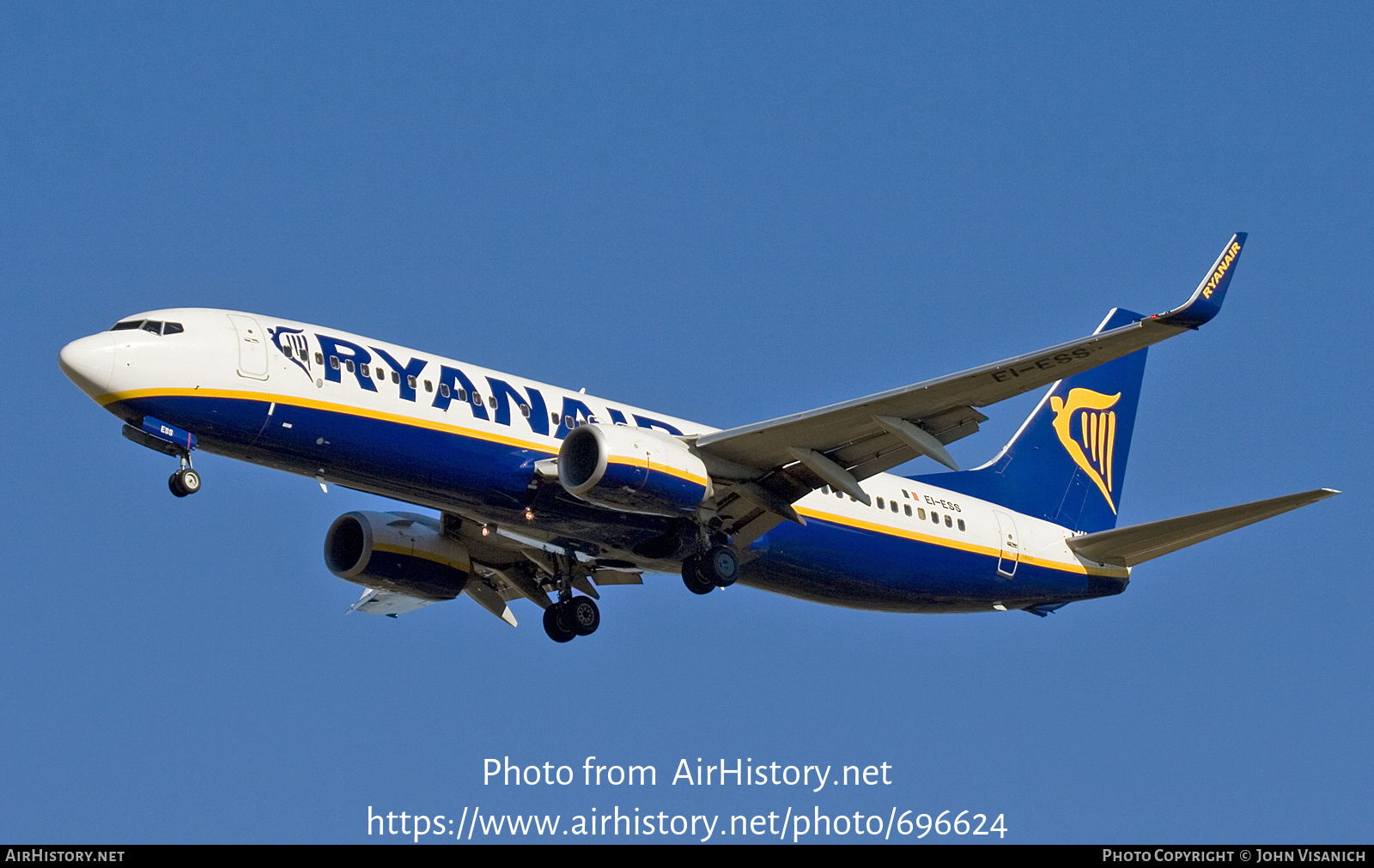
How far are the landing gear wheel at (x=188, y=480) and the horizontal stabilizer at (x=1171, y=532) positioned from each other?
18.9 meters

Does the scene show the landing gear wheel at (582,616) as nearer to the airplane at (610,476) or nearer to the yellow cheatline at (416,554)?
the airplane at (610,476)

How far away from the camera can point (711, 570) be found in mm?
31625

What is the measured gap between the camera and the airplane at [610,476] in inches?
1093

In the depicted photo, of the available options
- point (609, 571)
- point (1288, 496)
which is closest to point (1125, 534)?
point (1288, 496)

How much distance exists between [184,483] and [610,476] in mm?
7243

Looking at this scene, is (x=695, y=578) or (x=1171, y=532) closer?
(x=695, y=578)

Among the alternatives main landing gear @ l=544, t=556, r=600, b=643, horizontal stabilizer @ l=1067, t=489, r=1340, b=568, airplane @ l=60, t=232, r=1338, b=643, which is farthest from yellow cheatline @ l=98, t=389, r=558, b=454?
horizontal stabilizer @ l=1067, t=489, r=1340, b=568

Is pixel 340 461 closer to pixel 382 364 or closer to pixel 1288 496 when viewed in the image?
pixel 382 364

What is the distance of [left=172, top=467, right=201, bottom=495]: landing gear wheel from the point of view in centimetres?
2720

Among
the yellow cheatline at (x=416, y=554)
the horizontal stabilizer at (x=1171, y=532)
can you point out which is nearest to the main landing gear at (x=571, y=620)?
the yellow cheatline at (x=416, y=554)

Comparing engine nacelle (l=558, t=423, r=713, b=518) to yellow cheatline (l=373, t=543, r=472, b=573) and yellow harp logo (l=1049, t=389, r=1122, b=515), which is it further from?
yellow harp logo (l=1049, t=389, r=1122, b=515)

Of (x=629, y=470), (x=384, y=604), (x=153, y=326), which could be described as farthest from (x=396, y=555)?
(x=153, y=326)

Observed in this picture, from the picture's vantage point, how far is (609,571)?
1420 inches

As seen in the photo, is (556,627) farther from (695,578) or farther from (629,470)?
(629,470)
